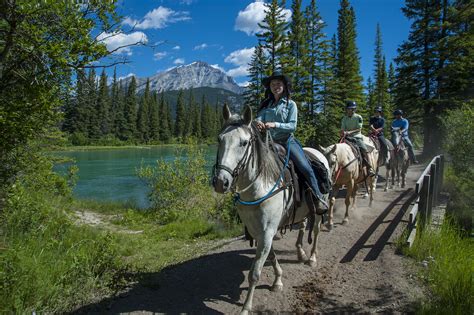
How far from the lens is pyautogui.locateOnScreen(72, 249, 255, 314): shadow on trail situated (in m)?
4.46

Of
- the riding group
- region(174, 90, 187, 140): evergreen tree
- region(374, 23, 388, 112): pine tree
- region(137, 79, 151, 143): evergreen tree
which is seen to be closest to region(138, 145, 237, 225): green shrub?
the riding group

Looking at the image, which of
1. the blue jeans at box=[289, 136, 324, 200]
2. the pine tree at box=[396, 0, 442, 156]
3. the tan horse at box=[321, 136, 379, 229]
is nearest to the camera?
the blue jeans at box=[289, 136, 324, 200]

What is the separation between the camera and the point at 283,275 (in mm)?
5461

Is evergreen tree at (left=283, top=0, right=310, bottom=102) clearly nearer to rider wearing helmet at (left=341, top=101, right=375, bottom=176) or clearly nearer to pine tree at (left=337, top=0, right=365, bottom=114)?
pine tree at (left=337, top=0, right=365, bottom=114)

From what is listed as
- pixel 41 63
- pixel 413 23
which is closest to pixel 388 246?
pixel 41 63

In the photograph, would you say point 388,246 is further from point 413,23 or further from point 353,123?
point 413,23

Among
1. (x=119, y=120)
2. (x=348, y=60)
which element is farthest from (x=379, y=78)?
(x=119, y=120)

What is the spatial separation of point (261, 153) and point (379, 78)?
208 feet

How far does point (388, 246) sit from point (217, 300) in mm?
4025

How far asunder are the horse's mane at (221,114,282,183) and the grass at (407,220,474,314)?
2701 millimetres

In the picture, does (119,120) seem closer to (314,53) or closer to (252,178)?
(314,53)

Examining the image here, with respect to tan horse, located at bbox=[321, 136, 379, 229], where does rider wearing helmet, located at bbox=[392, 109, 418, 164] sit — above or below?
above

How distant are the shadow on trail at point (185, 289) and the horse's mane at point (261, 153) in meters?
2.10

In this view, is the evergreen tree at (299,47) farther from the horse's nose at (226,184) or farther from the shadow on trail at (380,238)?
the horse's nose at (226,184)
